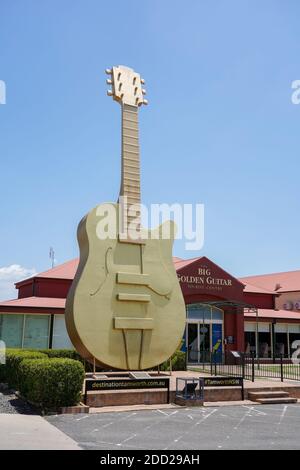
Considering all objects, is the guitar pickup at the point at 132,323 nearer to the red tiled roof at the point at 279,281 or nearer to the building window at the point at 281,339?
the building window at the point at 281,339

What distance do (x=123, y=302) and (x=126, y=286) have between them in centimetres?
53

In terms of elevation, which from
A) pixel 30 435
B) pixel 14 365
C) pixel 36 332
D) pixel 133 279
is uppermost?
pixel 133 279

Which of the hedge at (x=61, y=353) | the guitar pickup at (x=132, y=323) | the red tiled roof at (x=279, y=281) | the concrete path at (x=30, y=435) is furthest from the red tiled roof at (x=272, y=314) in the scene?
the concrete path at (x=30, y=435)

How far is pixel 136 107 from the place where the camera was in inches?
675

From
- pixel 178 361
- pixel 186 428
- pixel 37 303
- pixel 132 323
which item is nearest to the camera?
pixel 186 428

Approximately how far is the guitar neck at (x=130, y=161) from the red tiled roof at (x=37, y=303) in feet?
33.1

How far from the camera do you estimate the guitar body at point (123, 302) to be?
47.4ft

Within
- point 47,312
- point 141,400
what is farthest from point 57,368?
point 47,312

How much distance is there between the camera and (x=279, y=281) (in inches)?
1725

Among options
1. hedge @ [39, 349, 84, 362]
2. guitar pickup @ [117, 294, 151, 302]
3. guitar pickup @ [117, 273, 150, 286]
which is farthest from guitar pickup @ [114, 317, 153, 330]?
hedge @ [39, 349, 84, 362]

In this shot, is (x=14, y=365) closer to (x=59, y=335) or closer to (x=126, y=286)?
(x=126, y=286)

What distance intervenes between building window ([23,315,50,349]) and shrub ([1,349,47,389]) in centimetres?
825

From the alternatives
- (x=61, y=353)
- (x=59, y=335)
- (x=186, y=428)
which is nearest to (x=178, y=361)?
(x=61, y=353)
